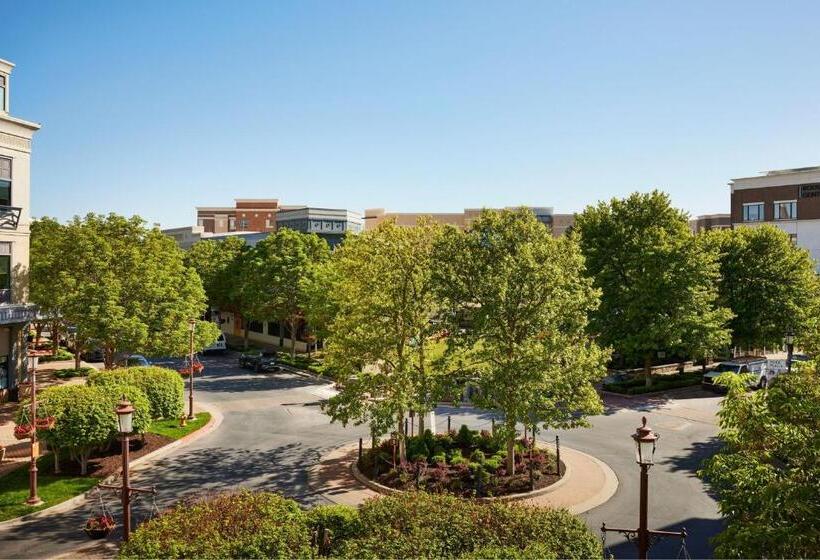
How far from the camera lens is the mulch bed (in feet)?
78.1

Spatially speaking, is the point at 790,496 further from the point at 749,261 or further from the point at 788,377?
the point at 749,261

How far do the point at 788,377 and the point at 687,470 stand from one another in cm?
1345

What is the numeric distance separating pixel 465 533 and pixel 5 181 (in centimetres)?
3098

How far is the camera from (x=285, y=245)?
52.9 m

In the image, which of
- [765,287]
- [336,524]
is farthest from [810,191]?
[336,524]

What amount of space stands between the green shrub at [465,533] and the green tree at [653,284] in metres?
27.6

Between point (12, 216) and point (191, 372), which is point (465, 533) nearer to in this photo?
point (191, 372)

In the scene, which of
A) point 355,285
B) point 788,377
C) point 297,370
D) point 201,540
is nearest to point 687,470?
point 788,377

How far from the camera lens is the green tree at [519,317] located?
71.4ft

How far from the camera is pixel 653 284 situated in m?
37.3

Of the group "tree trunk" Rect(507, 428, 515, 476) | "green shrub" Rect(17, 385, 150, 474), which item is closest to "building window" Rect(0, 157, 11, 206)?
"green shrub" Rect(17, 385, 150, 474)

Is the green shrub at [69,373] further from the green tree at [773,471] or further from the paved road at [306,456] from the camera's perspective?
the green tree at [773,471]

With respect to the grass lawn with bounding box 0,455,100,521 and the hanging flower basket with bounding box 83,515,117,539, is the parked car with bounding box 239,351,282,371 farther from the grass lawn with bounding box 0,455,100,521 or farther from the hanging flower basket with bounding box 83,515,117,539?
the hanging flower basket with bounding box 83,515,117,539

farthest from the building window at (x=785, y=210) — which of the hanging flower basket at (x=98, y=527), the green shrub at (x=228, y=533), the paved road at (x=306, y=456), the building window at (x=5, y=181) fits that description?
the hanging flower basket at (x=98, y=527)
